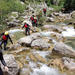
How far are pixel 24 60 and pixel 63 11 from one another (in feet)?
97.8

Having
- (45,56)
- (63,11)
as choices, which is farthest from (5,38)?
(63,11)

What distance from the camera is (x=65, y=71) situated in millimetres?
8695

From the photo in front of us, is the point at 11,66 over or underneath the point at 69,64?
over

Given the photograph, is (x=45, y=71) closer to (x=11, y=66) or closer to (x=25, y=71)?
(x=25, y=71)

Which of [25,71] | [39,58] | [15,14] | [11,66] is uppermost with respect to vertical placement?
[11,66]

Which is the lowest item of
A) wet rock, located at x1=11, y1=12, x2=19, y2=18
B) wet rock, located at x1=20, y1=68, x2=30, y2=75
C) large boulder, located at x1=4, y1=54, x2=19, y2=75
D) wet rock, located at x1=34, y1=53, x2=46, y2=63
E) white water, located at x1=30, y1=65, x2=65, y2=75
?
wet rock, located at x1=11, y1=12, x2=19, y2=18

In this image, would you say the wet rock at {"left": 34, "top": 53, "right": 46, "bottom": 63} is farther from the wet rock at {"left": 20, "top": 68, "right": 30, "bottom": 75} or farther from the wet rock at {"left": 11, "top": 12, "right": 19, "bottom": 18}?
the wet rock at {"left": 11, "top": 12, "right": 19, "bottom": 18}

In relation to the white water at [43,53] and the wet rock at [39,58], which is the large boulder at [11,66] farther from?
the white water at [43,53]

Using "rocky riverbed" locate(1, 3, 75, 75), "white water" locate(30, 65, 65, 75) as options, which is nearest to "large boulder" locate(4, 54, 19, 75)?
"rocky riverbed" locate(1, 3, 75, 75)

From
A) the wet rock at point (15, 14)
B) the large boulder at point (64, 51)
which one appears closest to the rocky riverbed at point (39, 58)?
the large boulder at point (64, 51)

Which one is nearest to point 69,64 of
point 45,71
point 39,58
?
point 45,71

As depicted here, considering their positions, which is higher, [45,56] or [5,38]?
[5,38]

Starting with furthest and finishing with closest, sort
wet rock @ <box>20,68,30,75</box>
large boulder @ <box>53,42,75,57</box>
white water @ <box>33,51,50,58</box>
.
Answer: white water @ <box>33,51,50,58</box> < large boulder @ <box>53,42,75,57</box> < wet rock @ <box>20,68,30,75</box>

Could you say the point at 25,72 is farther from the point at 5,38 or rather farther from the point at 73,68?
the point at 5,38
